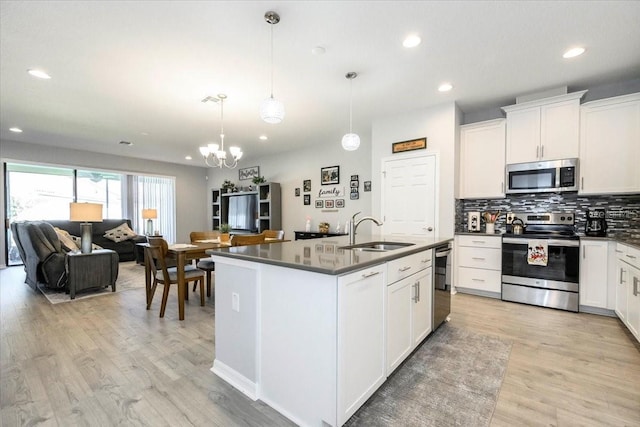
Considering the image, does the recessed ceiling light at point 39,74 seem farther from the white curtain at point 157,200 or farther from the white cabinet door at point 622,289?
the white cabinet door at point 622,289

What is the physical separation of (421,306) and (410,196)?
7.23 feet

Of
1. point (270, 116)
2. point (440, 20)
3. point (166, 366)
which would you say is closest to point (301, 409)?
point (166, 366)

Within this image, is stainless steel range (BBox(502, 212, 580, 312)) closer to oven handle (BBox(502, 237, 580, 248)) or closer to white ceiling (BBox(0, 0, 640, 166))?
oven handle (BBox(502, 237, 580, 248))

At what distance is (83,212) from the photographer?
387cm

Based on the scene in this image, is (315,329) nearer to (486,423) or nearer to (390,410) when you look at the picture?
(390,410)

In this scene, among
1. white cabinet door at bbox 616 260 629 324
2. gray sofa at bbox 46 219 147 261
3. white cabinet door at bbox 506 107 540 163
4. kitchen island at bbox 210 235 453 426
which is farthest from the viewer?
gray sofa at bbox 46 219 147 261

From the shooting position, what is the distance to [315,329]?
4.73ft

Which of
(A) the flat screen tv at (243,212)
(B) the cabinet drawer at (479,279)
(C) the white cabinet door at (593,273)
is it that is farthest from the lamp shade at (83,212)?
(C) the white cabinet door at (593,273)

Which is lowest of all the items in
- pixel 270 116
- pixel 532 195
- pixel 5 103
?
pixel 532 195

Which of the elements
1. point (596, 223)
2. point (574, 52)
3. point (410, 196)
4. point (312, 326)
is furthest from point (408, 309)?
point (596, 223)

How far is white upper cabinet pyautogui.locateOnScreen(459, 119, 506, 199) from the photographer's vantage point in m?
3.83

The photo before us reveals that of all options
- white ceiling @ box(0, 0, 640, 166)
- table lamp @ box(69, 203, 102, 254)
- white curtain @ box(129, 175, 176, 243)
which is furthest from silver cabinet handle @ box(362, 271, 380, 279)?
white curtain @ box(129, 175, 176, 243)

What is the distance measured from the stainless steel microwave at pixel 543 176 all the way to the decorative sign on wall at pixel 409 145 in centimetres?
115

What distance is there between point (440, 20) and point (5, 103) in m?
5.37
